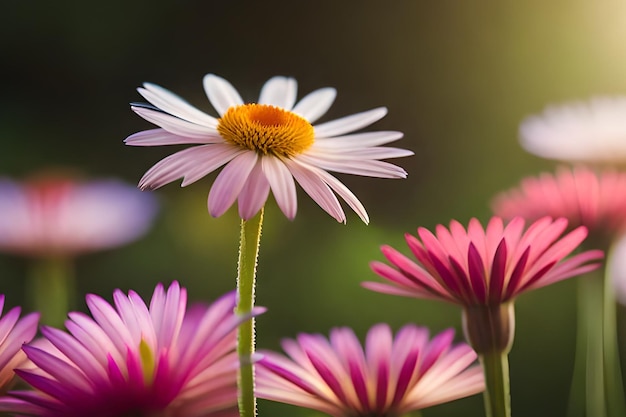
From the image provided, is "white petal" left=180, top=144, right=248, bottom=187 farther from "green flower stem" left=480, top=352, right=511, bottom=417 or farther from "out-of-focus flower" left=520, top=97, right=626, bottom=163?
"out-of-focus flower" left=520, top=97, right=626, bottom=163

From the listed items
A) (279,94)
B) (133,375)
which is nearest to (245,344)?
(133,375)

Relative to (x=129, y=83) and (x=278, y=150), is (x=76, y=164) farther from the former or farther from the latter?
(x=278, y=150)

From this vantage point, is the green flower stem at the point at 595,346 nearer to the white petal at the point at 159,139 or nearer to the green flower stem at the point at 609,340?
the green flower stem at the point at 609,340

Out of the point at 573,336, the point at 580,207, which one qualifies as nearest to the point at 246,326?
the point at 580,207

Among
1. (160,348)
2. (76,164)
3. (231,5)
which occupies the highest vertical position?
(231,5)

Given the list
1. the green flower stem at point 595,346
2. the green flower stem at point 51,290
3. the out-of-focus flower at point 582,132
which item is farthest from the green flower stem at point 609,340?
the green flower stem at point 51,290

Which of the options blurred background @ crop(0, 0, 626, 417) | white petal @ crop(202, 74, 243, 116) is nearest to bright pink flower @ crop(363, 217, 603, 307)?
white petal @ crop(202, 74, 243, 116)

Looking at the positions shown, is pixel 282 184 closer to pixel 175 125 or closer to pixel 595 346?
pixel 175 125
